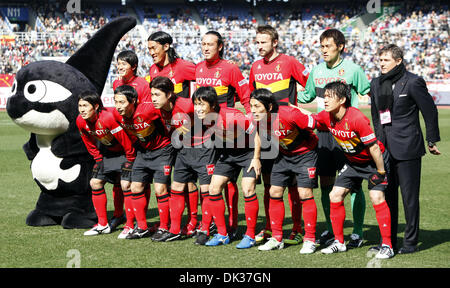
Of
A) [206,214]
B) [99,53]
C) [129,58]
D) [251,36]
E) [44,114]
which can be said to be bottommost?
[206,214]

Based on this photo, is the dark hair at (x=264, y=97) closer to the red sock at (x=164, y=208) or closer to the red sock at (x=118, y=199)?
the red sock at (x=164, y=208)

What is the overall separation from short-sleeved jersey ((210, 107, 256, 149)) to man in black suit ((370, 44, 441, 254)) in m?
1.30

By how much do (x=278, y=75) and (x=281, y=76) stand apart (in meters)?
0.03

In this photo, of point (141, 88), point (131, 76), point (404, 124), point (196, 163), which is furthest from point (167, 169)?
point (404, 124)

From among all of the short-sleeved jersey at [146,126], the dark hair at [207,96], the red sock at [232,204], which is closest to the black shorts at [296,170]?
the red sock at [232,204]

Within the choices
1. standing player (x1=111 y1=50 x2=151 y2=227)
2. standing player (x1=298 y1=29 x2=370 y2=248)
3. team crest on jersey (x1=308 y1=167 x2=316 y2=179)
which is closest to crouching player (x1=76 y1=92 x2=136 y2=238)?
standing player (x1=111 y1=50 x2=151 y2=227)

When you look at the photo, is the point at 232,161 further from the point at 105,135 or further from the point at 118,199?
the point at 118,199

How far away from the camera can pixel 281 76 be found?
599 cm

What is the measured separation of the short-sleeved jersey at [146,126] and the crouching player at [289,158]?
1.20m

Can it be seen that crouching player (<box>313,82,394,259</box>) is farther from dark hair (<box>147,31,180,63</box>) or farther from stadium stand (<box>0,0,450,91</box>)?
stadium stand (<box>0,0,450,91</box>)

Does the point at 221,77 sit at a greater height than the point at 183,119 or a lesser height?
greater

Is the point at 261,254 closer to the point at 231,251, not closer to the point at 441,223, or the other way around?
the point at 231,251

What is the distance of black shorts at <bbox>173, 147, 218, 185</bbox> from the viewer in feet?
19.3

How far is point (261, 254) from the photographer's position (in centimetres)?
536
